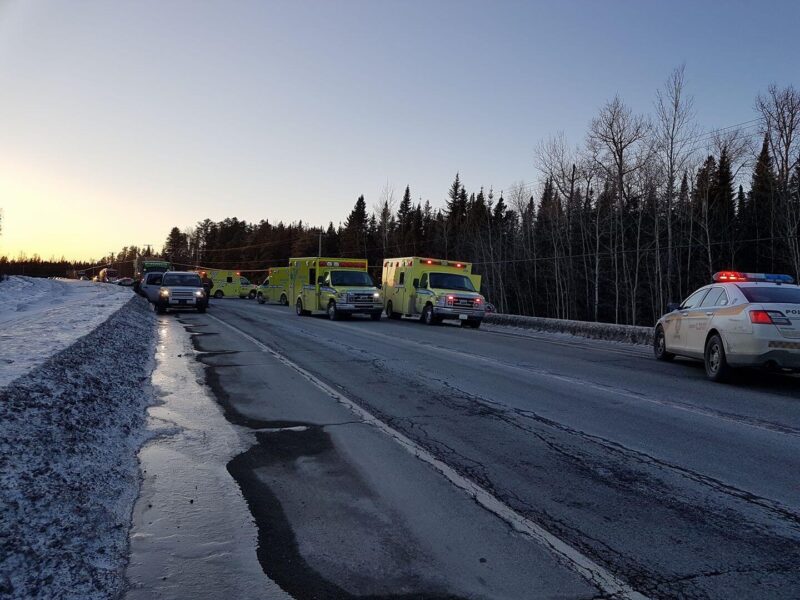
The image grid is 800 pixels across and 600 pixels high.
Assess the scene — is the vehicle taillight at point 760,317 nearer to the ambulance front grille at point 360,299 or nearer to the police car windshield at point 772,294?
the police car windshield at point 772,294

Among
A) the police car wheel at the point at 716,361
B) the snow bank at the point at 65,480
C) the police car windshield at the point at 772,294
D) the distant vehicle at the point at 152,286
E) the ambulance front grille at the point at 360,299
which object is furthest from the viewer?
the distant vehicle at the point at 152,286

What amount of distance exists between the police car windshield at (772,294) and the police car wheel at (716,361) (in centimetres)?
85

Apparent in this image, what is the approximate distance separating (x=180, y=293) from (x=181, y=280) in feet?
4.21

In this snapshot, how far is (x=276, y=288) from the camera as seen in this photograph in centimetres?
4038

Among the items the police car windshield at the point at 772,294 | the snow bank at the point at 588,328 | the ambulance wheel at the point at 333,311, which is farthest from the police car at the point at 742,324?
the ambulance wheel at the point at 333,311

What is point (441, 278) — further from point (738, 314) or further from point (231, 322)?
point (738, 314)

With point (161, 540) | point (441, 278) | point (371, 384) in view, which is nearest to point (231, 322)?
point (441, 278)

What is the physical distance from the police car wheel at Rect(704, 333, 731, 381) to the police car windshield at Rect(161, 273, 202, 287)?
21657 millimetres

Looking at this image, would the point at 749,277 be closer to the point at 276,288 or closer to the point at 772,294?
the point at 772,294

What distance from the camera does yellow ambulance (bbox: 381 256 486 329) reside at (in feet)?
75.4

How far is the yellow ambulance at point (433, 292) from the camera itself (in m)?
23.0

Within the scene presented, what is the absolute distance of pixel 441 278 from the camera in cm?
2434

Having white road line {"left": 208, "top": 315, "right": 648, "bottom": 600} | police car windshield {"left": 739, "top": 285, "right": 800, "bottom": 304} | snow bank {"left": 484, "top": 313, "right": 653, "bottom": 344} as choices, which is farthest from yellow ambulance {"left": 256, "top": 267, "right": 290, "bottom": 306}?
white road line {"left": 208, "top": 315, "right": 648, "bottom": 600}

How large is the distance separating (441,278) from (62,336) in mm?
16124
